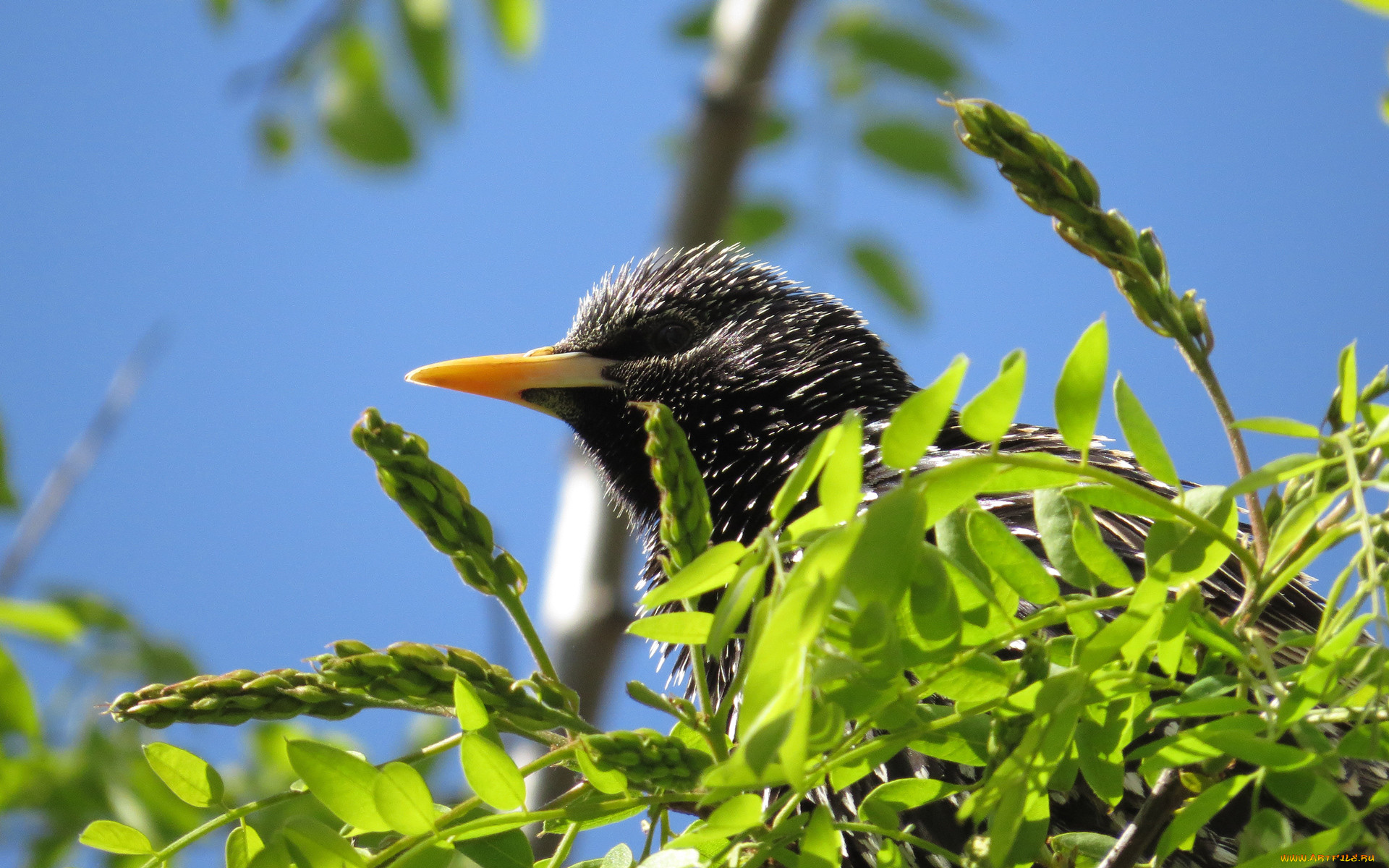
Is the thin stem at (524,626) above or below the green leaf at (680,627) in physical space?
below

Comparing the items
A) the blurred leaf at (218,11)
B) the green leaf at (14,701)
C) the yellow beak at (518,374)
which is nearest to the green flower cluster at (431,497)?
the green leaf at (14,701)

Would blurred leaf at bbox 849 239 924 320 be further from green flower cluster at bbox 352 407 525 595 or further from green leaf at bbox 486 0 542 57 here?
green flower cluster at bbox 352 407 525 595

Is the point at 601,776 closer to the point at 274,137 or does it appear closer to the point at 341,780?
the point at 341,780

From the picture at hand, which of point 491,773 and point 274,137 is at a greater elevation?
point 274,137

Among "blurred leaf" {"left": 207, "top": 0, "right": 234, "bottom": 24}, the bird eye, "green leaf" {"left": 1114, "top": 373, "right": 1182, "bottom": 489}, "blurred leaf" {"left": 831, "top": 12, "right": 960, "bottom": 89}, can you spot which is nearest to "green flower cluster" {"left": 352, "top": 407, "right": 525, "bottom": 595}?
"green leaf" {"left": 1114, "top": 373, "right": 1182, "bottom": 489}

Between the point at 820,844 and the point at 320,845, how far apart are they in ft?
1.36

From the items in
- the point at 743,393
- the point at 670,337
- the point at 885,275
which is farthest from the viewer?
the point at 885,275

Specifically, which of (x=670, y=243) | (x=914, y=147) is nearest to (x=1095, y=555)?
(x=914, y=147)

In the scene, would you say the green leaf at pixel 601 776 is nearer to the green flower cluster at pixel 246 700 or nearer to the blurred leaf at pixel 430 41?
the green flower cluster at pixel 246 700

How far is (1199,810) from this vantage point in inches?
37.7

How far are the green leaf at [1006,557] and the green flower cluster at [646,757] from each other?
1.00ft

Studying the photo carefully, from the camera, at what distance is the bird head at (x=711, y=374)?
2797 millimetres

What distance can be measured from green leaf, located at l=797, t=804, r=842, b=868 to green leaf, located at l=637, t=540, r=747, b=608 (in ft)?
0.84

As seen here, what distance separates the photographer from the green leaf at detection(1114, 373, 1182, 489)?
40.3 inches
